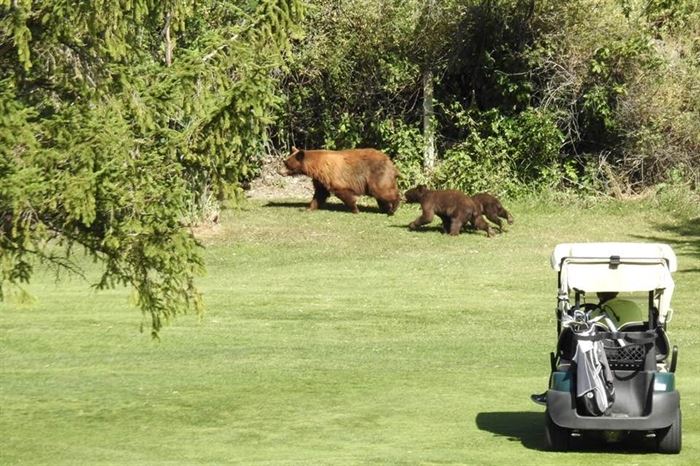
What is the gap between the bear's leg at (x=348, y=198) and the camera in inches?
1242

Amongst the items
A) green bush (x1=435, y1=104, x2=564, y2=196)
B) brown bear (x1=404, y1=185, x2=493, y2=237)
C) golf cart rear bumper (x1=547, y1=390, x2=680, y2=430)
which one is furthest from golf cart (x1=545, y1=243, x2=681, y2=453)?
green bush (x1=435, y1=104, x2=564, y2=196)

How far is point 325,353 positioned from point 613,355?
7.32 metres

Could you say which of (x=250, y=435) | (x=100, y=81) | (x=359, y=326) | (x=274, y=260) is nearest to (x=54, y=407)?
(x=250, y=435)

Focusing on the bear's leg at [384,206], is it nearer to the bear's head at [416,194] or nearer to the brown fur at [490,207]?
the bear's head at [416,194]

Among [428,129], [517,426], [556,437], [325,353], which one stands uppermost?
[428,129]

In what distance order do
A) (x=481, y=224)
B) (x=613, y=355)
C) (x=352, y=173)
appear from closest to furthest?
(x=613, y=355), (x=481, y=224), (x=352, y=173)

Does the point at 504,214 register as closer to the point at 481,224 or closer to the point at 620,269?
the point at 481,224

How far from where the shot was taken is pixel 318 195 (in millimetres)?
32031

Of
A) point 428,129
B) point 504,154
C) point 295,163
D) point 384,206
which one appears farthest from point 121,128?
point 428,129

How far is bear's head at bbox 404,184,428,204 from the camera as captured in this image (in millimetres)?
29466

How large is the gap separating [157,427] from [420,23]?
21580mm

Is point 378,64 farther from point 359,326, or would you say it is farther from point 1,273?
point 1,273

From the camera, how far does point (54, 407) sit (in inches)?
598

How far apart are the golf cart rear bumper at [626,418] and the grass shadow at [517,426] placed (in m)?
0.84
